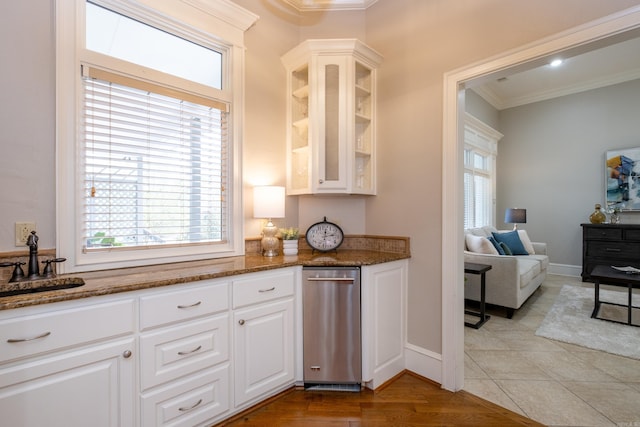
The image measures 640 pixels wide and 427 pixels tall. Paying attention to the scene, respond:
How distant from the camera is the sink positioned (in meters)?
1.33

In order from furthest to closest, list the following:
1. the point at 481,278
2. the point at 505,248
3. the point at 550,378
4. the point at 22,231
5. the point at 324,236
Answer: the point at 505,248
the point at 481,278
the point at 324,236
the point at 550,378
the point at 22,231

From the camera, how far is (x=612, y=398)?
1.97 metres

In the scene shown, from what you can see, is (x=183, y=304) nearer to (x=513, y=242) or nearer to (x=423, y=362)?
(x=423, y=362)

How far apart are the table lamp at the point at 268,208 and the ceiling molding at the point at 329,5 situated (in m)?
1.79

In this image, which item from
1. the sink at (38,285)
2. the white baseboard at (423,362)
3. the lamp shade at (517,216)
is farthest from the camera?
the lamp shade at (517,216)

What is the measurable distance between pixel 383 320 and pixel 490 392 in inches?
34.4

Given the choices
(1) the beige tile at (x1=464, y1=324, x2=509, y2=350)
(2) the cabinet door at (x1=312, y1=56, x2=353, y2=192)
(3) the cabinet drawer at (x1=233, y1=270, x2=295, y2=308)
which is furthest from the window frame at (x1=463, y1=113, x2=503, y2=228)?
(3) the cabinet drawer at (x1=233, y1=270, x2=295, y2=308)

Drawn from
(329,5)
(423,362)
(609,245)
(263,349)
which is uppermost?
(329,5)

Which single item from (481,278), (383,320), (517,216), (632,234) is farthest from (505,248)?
(383,320)

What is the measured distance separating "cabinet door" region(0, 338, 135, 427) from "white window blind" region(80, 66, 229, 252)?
0.70 meters

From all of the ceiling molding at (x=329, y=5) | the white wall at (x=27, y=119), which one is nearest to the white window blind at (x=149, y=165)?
the white wall at (x=27, y=119)

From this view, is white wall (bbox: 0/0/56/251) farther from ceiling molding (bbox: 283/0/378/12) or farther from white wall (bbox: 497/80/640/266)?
white wall (bbox: 497/80/640/266)

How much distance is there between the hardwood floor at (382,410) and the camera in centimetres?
177

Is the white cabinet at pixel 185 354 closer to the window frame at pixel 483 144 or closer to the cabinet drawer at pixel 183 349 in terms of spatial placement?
the cabinet drawer at pixel 183 349
